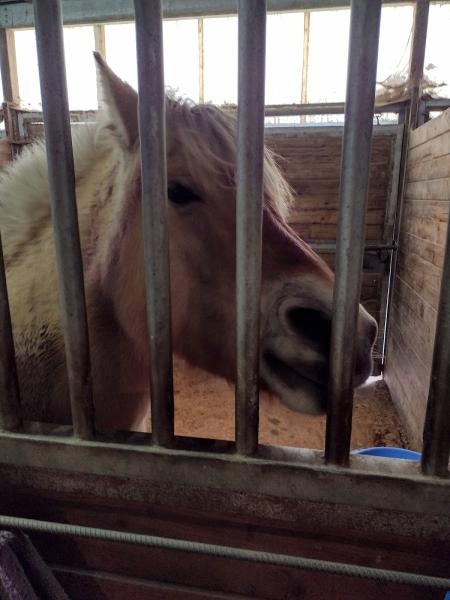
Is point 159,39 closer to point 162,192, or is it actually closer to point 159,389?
point 162,192

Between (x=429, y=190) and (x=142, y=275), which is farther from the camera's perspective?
(x=429, y=190)

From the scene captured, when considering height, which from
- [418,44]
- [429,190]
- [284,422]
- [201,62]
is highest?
[201,62]

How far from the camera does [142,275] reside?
121 centimetres

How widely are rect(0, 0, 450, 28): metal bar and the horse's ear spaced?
3.52 metres

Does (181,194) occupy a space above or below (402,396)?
above

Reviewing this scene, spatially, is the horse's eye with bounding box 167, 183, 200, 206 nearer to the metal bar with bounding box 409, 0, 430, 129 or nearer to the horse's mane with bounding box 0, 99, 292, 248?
the horse's mane with bounding box 0, 99, 292, 248

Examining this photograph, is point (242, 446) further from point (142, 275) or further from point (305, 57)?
point (305, 57)

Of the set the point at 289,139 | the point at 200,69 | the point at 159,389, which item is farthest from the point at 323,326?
the point at 200,69

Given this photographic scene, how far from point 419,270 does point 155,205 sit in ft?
11.1

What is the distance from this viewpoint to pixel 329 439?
27.4 inches

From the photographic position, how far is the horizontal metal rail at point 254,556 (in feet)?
1.86

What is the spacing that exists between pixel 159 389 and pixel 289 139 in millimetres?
4734

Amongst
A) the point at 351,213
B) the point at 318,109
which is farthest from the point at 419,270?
the point at 351,213

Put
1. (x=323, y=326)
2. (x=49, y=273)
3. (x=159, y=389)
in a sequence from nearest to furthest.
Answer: (x=159, y=389) → (x=323, y=326) → (x=49, y=273)
